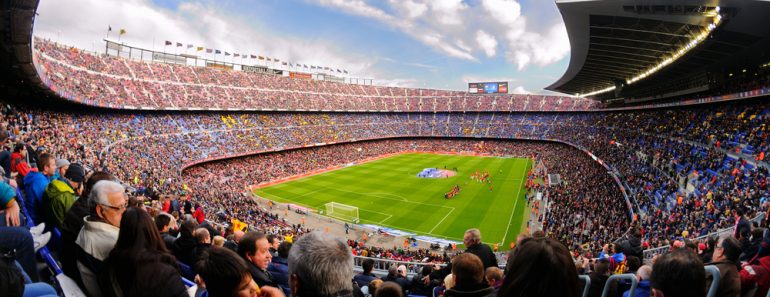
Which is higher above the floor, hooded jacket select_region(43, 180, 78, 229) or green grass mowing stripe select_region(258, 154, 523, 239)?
hooded jacket select_region(43, 180, 78, 229)

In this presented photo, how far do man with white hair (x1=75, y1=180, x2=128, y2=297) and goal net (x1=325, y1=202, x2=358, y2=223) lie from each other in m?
26.8

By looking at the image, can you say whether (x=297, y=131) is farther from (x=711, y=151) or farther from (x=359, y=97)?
(x=711, y=151)

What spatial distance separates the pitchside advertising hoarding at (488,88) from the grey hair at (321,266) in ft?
301

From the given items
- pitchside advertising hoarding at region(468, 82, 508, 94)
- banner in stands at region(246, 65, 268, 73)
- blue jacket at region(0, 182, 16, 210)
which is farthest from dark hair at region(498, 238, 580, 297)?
pitchside advertising hoarding at region(468, 82, 508, 94)

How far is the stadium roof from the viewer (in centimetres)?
1633

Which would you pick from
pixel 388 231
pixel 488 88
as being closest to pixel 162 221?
pixel 388 231

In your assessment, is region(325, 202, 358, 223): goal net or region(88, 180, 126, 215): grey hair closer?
region(88, 180, 126, 215): grey hair

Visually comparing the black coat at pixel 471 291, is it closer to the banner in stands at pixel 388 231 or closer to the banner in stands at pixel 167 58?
the banner in stands at pixel 388 231

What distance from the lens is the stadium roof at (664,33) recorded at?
16.3 metres

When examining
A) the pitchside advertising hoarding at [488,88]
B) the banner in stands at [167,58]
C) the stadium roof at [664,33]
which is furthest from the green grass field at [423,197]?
the pitchside advertising hoarding at [488,88]

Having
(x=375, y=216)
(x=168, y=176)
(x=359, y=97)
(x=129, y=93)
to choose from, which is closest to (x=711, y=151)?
(x=375, y=216)

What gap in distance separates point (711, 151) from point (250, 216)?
3009cm

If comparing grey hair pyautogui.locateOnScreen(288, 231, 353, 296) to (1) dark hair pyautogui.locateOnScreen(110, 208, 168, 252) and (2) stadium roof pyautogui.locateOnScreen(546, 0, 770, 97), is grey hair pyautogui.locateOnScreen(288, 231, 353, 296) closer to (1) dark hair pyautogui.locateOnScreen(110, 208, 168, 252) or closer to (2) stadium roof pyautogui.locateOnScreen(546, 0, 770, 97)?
(1) dark hair pyautogui.locateOnScreen(110, 208, 168, 252)

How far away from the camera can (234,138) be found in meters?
49.0
